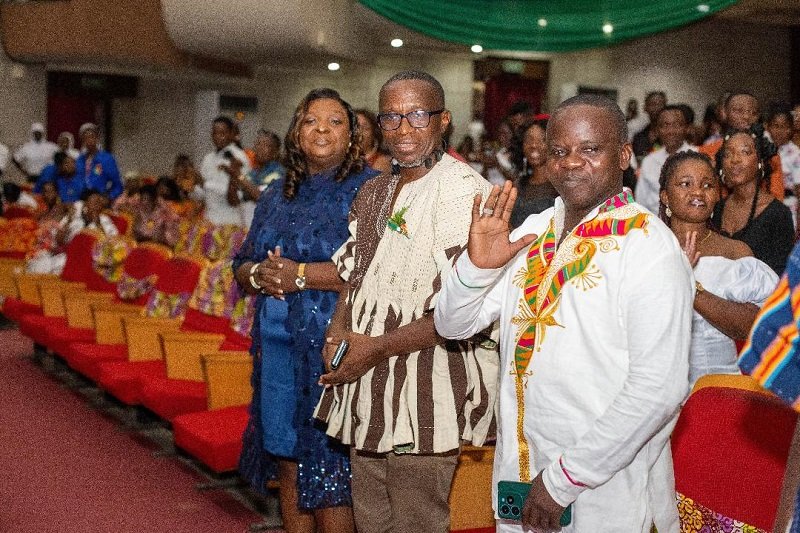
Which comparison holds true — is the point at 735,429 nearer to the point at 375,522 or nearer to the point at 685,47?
the point at 375,522

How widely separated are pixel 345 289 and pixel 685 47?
1142cm

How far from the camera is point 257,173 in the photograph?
22.0 ft

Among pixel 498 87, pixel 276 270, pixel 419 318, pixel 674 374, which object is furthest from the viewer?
pixel 498 87

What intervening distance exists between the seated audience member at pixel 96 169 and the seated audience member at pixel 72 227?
2130 mm

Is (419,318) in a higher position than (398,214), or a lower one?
lower

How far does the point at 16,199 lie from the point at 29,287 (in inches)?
130

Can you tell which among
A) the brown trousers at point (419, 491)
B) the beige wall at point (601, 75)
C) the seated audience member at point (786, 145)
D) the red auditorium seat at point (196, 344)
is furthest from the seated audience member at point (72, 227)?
the brown trousers at point (419, 491)

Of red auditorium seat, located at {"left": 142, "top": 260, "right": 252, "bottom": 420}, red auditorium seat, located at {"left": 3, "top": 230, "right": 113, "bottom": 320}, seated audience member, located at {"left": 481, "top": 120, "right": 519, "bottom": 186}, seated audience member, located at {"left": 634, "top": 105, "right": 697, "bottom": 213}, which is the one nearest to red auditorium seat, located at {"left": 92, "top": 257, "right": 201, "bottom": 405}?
red auditorium seat, located at {"left": 142, "top": 260, "right": 252, "bottom": 420}

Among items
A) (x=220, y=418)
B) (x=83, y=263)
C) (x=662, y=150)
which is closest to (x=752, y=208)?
(x=220, y=418)

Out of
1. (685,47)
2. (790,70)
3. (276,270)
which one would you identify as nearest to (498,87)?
(685,47)

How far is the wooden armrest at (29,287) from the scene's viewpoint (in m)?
7.05

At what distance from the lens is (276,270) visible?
291 cm

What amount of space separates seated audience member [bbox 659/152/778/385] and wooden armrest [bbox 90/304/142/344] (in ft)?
12.5

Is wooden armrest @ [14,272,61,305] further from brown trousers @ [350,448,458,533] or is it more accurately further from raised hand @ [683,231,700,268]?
raised hand @ [683,231,700,268]
